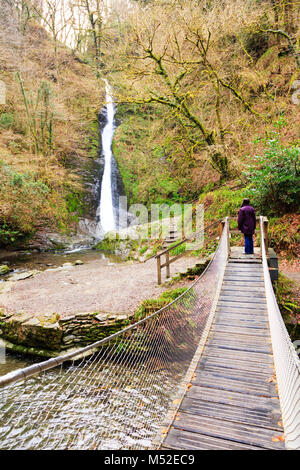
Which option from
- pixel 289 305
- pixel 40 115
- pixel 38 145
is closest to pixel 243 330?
pixel 289 305

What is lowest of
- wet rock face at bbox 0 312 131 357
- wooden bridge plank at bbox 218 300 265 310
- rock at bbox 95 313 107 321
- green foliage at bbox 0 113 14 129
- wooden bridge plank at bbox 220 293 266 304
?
wet rock face at bbox 0 312 131 357

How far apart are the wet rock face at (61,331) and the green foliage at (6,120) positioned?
12.9 metres

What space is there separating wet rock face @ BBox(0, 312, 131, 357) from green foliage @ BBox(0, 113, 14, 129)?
1292 centimetres

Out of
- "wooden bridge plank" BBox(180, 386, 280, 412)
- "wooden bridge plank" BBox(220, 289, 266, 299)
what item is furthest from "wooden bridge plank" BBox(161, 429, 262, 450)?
"wooden bridge plank" BBox(220, 289, 266, 299)

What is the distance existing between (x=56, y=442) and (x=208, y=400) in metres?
2.20

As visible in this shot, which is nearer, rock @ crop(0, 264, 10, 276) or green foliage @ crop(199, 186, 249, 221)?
green foliage @ crop(199, 186, 249, 221)

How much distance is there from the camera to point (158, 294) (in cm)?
655

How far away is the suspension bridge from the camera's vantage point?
260 centimetres

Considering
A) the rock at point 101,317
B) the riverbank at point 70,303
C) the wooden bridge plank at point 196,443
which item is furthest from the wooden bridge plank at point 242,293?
the wooden bridge plank at point 196,443

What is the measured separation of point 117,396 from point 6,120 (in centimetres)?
1558

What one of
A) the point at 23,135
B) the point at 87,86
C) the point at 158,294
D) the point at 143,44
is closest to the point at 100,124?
the point at 87,86

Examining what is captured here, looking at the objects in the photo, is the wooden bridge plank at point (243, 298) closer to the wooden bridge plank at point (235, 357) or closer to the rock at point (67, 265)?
the wooden bridge plank at point (235, 357)

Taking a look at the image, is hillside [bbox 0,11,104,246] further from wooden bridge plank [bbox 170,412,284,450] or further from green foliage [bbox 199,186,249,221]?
wooden bridge plank [bbox 170,412,284,450]

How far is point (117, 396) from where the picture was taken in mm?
4219
